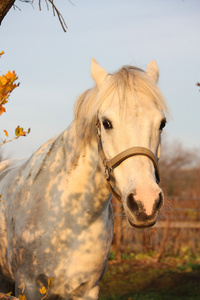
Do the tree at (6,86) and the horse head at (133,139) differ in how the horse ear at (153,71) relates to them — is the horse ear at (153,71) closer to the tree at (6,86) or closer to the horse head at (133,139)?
the horse head at (133,139)

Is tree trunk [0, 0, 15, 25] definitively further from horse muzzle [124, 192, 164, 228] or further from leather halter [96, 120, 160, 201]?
horse muzzle [124, 192, 164, 228]

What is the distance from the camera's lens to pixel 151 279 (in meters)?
8.33

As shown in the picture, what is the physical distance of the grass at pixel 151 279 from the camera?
727 cm

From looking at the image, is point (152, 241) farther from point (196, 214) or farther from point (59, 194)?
point (59, 194)

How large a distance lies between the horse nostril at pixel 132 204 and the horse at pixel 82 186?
0.42ft

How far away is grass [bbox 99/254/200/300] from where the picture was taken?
23.9 feet

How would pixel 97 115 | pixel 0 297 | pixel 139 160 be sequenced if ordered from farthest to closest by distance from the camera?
1. pixel 97 115
2. pixel 139 160
3. pixel 0 297

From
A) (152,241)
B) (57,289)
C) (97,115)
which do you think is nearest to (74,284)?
(57,289)

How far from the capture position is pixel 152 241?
10844 millimetres

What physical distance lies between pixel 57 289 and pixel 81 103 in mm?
1410

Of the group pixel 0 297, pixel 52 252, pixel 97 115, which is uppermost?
pixel 97 115

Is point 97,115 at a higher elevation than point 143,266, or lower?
higher

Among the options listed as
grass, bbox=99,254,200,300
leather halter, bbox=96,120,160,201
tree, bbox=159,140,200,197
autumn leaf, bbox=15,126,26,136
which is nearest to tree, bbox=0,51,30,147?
autumn leaf, bbox=15,126,26,136

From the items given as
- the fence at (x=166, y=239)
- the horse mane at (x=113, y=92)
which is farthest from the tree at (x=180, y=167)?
the horse mane at (x=113, y=92)
